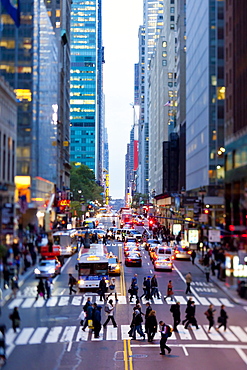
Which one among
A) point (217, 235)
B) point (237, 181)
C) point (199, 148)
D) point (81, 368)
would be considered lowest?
point (81, 368)

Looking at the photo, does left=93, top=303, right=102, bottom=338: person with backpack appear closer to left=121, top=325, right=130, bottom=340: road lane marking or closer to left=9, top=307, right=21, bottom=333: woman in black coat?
left=121, top=325, right=130, bottom=340: road lane marking

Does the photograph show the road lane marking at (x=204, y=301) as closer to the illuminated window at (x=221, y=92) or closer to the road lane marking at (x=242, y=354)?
the road lane marking at (x=242, y=354)

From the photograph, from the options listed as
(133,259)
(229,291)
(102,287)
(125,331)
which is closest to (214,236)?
(229,291)

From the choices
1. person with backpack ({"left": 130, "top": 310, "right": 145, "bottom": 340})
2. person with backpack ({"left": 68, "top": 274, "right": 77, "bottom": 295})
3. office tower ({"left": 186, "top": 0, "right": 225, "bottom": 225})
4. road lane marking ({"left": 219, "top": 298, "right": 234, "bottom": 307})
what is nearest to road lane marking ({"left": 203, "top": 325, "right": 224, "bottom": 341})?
road lane marking ({"left": 219, "top": 298, "right": 234, "bottom": 307})

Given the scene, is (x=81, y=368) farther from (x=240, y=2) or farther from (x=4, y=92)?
(x=240, y=2)

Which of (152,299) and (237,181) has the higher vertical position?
(237,181)

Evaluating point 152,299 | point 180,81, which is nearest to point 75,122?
point 180,81
